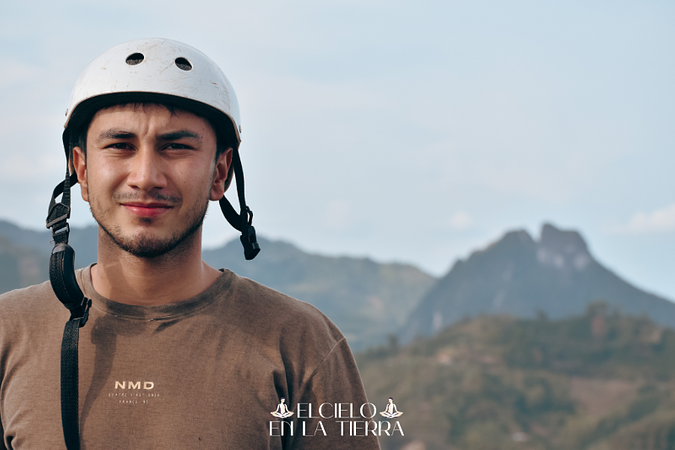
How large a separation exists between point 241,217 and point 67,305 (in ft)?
4.27

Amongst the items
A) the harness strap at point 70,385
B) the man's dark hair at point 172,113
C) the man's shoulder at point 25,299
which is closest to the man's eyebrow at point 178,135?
the man's dark hair at point 172,113

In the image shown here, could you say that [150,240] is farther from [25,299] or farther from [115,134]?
[25,299]

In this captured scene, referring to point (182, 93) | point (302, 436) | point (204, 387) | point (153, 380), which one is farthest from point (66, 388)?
point (182, 93)

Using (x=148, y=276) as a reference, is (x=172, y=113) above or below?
above

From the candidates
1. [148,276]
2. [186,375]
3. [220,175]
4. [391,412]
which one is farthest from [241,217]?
[391,412]

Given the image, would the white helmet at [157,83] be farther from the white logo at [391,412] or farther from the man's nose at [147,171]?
the white logo at [391,412]

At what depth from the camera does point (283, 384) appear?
432 cm

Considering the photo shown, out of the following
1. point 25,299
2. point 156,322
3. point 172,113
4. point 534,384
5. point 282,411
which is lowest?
point 282,411

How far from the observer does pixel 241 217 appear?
4973 millimetres

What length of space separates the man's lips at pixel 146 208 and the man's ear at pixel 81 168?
20.0 inches

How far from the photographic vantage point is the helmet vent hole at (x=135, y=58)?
4.57m

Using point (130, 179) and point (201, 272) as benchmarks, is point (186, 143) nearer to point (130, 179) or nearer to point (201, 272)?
point (130, 179)

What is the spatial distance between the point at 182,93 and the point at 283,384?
1.88m

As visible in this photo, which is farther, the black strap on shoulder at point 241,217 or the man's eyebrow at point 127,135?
the black strap on shoulder at point 241,217
